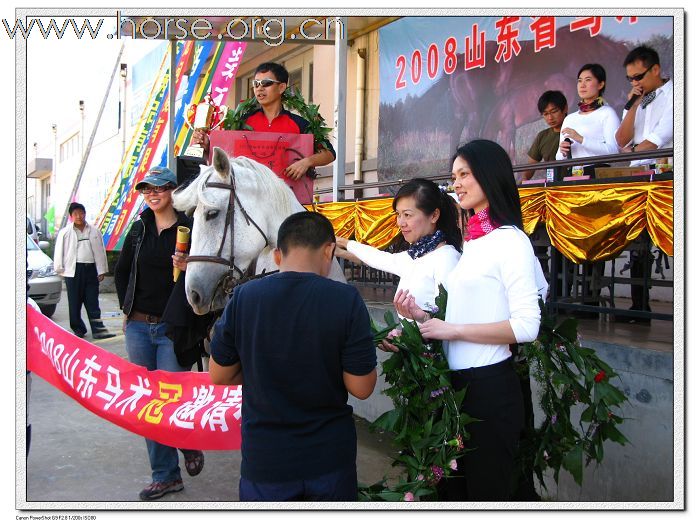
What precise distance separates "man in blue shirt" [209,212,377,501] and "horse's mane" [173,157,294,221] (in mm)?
1518

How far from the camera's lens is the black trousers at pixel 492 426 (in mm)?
2779

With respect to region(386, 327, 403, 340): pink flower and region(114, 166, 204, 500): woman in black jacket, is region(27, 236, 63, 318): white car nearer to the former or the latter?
region(114, 166, 204, 500): woman in black jacket

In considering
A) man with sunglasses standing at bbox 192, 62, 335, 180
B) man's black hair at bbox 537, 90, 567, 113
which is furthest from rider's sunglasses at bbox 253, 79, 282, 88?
man's black hair at bbox 537, 90, 567, 113

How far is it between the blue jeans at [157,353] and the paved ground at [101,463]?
0.19 m

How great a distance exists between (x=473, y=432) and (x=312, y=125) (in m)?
3.23

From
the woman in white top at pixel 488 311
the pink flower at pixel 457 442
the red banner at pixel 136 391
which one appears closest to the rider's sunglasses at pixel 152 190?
the red banner at pixel 136 391

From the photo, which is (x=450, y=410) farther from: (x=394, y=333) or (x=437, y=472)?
(x=394, y=333)

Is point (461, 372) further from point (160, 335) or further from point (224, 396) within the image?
point (160, 335)

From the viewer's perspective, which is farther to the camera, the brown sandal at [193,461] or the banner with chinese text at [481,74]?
the banner with chinese text at [481,74]

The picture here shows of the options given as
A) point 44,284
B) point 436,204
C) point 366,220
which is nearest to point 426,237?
point 436,204

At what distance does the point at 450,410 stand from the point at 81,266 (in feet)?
31.7

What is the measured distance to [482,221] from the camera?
2797 millimetres

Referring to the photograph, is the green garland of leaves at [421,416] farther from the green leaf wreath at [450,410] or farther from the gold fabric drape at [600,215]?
the gold fabric drape at [600,215]

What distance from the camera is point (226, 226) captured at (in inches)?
160
